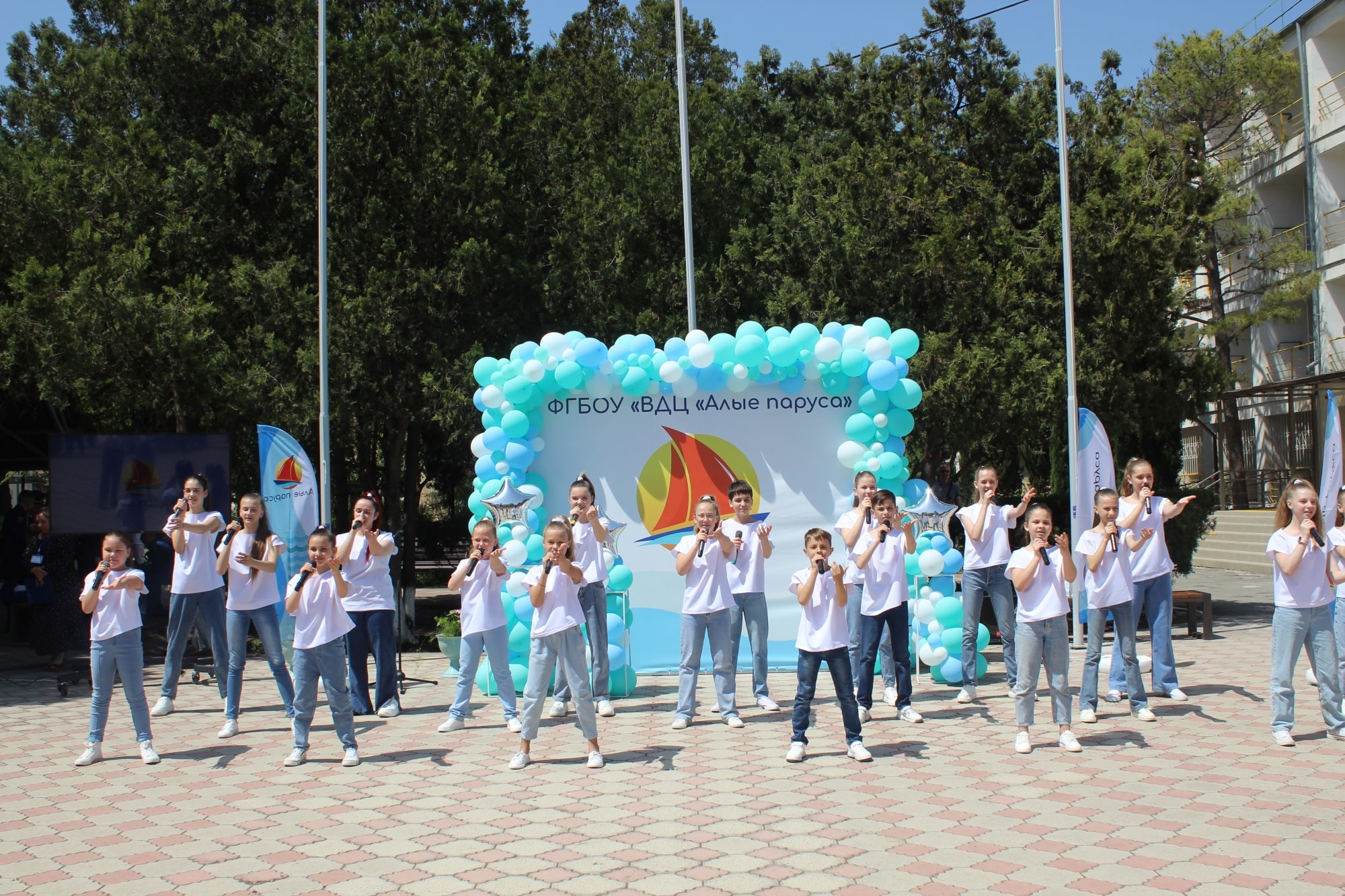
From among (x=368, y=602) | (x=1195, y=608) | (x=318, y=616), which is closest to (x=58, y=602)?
(x=368, y=602)

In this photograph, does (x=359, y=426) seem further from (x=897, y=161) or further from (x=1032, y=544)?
(x=1032, y=544)

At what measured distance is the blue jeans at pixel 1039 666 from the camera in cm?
669

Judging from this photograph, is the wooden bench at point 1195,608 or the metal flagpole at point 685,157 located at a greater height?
the metal flagpole at point 685,157

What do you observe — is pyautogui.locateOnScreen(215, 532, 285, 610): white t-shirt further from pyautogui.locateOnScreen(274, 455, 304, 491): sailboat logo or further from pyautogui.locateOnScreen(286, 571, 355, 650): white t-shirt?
pyautogui.locateOnScreen(274, 455, 304, 491): sailboat logo

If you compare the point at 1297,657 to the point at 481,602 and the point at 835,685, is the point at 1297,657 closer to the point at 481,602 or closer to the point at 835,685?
the point at 835,685

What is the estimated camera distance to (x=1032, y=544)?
6.79 metres

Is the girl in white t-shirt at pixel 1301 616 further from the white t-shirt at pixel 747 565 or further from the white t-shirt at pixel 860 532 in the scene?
the white t-shirt at pixel 747 565

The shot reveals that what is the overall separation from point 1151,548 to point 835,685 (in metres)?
2.89

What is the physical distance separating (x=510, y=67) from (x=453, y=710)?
11179mm

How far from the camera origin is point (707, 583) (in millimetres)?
7656

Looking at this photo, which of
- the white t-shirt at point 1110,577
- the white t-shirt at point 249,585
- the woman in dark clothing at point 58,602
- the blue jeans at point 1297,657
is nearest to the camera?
the blue jeans at point 1297,657

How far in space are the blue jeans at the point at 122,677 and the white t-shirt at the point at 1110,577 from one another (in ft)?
20.1

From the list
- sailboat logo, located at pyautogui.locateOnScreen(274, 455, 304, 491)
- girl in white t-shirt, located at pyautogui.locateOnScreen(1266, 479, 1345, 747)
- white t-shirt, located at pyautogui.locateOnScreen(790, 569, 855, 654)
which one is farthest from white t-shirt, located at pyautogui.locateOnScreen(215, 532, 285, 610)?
girl in white t-shirt, located at pyautogui.locateOnScreen(1266, 479, 1345, 747)

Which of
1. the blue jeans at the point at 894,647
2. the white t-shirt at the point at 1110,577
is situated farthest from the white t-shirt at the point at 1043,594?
the blue jeans at the point at 894,647
